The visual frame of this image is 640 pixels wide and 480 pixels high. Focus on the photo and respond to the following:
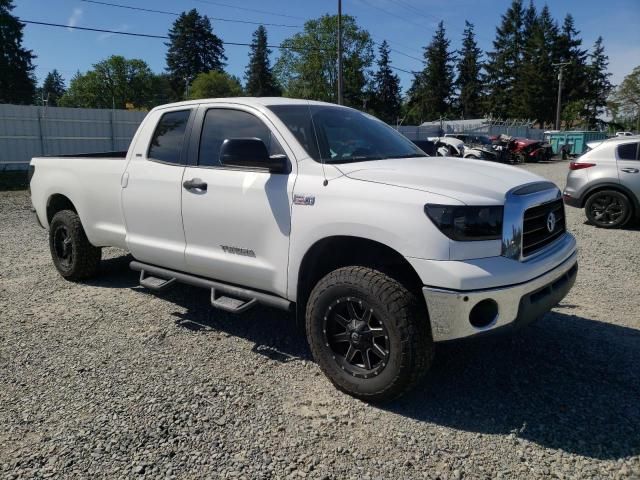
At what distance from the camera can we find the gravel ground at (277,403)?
265 cm

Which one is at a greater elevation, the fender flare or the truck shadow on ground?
the fender flare

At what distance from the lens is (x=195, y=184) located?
3984 mm

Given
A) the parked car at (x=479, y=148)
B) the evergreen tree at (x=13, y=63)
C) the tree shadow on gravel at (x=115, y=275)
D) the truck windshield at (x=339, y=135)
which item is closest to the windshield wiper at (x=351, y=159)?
the truck windshield at (x=339, y=135)

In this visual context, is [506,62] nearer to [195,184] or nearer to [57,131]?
[57,131]

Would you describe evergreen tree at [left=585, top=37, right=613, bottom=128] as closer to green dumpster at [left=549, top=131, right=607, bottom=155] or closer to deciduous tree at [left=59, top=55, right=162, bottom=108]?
green dumpster at [left=549, top=131, right=607, bottom=155]

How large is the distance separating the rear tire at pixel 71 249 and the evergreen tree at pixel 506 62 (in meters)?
82.2

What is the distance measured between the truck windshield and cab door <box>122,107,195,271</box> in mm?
1018

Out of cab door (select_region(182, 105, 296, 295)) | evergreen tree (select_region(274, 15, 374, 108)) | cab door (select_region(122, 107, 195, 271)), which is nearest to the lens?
cab door (select_region(182, 105, 296, 295))

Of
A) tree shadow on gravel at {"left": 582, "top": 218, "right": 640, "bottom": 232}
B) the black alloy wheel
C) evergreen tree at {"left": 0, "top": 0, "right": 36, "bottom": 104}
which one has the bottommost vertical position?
tree shadow on gravel at {"left": 582, "top": 218, "right": 640, "bottom": 232}

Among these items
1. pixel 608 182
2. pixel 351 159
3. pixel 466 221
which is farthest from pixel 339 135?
pixel 608 182

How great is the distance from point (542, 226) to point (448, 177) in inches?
28.1

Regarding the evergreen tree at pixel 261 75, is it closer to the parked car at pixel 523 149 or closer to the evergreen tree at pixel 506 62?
the evergreen tree at pixel 506 62

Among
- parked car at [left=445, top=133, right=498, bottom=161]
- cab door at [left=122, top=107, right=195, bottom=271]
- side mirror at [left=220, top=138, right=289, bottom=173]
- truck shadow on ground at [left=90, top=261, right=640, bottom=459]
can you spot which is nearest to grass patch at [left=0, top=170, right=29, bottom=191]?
cab door at [left=122, top=107, right=195, bottom=271]

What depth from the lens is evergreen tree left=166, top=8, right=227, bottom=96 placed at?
9262 cm
